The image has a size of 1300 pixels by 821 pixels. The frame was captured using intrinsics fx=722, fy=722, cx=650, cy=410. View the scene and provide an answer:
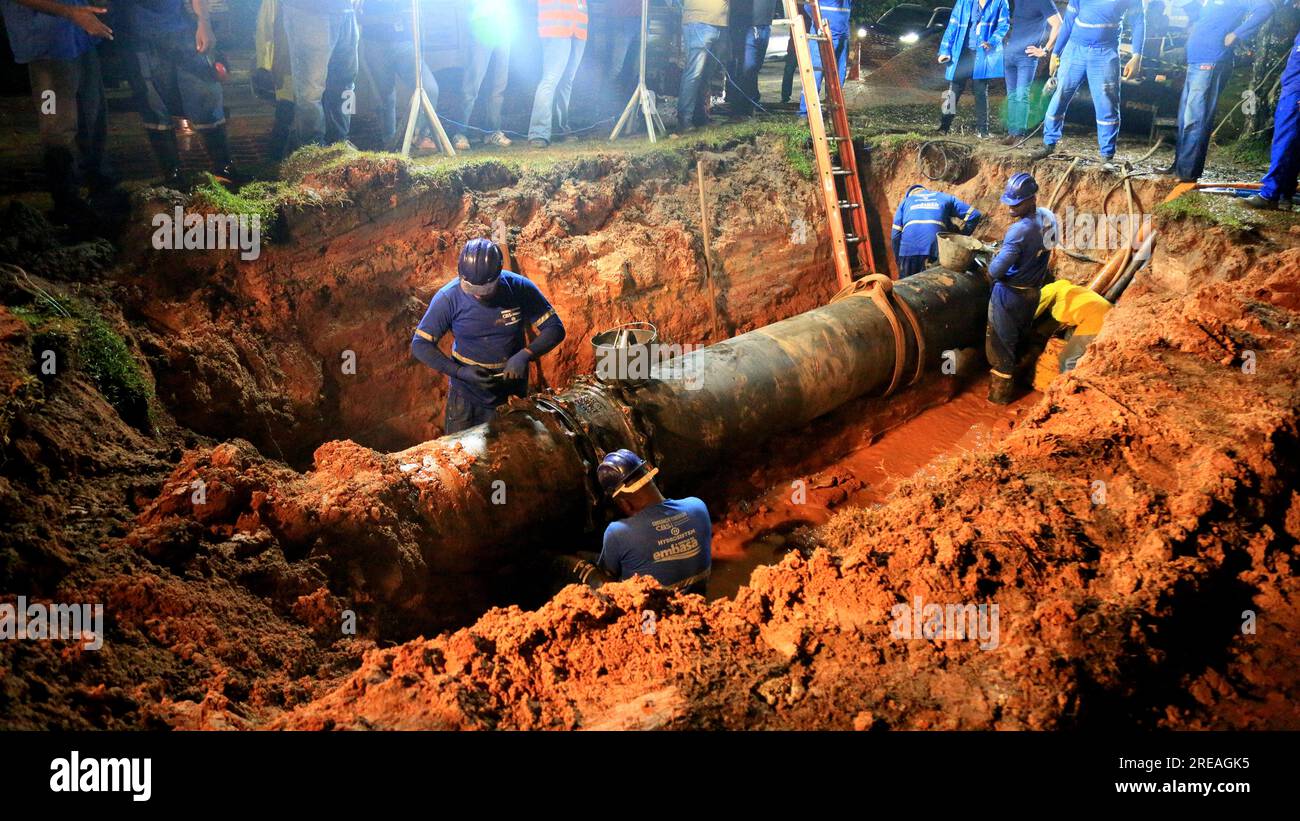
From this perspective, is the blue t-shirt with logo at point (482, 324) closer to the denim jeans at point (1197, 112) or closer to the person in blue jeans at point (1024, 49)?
the denim jeans at point (1197, 112)

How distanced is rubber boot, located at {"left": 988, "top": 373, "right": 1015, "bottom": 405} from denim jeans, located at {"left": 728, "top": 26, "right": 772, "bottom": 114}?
550 cm

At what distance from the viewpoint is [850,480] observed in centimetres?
604

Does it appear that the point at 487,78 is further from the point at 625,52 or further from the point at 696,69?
the point at 696,69

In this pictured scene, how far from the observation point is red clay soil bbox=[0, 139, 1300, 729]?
222 cm

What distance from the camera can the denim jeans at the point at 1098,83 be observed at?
782 centimetres

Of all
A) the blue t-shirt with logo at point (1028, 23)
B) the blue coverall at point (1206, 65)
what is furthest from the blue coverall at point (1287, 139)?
the blue t-shirt with logo at point (1028, 23)

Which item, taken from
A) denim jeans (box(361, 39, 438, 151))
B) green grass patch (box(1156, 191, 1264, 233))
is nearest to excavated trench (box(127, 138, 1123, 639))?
denim jeans (box(361, 39, 438, 151))

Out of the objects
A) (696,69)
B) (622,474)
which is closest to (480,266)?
(622,474)

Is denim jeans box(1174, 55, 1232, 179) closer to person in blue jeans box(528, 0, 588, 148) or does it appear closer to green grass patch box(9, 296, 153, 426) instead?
person in blue jeans box(528, 0, 588, 148)

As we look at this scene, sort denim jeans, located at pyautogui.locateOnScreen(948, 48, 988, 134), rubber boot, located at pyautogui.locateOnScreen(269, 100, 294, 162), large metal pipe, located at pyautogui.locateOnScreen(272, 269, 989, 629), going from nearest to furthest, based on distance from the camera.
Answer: large metal pipe, located at pyautogui.locateOnScreen(272, 269, 989, 629) → rubber boot, located at pyautogui.locateOnScreen(269, 100, 294, 162) → denim jeans, located at pyautogui.locateOnScreen(948, 48, 988, 134)

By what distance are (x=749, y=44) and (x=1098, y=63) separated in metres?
4.40

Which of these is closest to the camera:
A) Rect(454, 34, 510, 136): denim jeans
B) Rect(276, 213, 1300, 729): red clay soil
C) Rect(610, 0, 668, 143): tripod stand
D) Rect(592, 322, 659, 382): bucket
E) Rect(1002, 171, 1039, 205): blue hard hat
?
Rect(276, 213, 1300, 729): red clay soil
